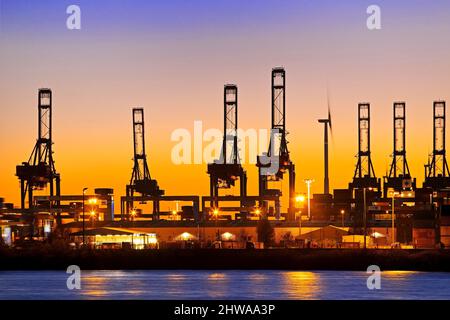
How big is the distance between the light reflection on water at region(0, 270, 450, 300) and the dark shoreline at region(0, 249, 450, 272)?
3.97 meters

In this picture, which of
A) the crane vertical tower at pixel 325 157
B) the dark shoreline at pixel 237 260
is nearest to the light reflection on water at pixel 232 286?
the dark shoreline at pixel 237 260

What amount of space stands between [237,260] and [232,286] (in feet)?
84.1

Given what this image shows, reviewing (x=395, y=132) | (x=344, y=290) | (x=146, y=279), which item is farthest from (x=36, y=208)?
(x=344, y=290)

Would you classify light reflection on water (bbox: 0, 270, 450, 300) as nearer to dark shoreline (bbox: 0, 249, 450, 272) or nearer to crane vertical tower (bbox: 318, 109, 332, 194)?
dark shoreline (bbox: 0, 249, 450, 272)

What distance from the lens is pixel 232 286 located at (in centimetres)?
6200

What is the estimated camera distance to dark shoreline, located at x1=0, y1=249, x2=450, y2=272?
277ft

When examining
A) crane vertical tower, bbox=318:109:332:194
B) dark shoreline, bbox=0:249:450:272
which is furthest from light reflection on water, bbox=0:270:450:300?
→ crane vertical tower, bbox=318:109:332:194

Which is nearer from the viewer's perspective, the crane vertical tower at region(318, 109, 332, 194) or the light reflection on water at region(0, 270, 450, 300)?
the light reflection on water at region(0, 270, 450, 300)

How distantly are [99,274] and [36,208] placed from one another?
8027cm

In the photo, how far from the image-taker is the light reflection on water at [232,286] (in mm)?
55000

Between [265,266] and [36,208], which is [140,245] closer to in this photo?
[265,266]

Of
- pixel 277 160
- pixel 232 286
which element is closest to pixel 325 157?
pixel 277 160

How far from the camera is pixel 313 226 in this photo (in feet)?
472

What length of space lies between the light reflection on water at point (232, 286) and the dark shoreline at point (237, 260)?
13.0ft
